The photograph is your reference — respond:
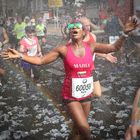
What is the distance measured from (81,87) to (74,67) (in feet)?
1.05

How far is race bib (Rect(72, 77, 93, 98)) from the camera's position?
5484 millimetres

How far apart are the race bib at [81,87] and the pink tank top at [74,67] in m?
0.05

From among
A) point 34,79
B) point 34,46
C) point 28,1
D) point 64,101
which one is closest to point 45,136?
point 64,101

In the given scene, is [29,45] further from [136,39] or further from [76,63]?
[136,39]

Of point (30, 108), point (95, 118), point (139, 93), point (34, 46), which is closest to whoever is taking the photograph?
point (139, 93)

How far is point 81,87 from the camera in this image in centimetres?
552

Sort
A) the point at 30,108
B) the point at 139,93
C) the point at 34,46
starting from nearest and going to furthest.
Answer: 1. the point at 139,93
2. the point at 30,108
3. the point at 34,46

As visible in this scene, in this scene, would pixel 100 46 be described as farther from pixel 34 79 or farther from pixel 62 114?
pixel 34 79

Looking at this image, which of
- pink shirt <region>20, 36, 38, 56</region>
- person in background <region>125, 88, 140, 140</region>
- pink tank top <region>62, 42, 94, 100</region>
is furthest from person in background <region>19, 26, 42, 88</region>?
person in background <region>125, 88, 140, 140</region>

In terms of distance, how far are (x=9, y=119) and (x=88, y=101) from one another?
8.48ft

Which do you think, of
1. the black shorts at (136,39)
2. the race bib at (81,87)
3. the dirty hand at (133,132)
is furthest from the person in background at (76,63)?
the black shorts at (136,39)

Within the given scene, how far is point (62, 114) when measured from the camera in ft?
25.6

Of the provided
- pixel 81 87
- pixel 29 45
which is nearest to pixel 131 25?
pixel 81 87

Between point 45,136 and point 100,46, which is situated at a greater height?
point 100,46
